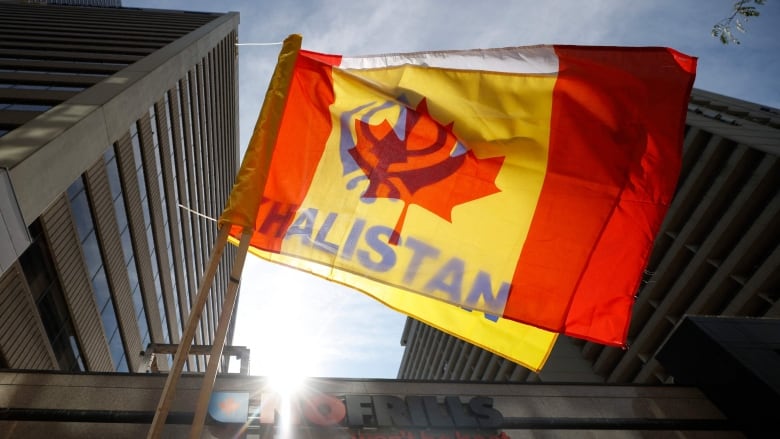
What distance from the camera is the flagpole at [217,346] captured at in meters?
3.89

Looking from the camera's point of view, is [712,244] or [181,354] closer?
[181,354]

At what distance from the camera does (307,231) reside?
19.9 feet

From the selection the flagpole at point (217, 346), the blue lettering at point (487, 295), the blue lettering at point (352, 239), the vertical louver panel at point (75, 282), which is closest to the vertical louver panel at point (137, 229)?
the vertical louver panel at point (75, 282)

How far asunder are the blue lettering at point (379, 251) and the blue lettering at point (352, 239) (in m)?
0.11

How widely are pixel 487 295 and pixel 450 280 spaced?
0.53 m

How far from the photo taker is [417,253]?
6.16 metres

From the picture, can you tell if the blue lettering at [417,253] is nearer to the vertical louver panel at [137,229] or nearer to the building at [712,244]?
the building at [712,244]

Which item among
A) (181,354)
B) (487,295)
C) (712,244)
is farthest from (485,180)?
(712,244)

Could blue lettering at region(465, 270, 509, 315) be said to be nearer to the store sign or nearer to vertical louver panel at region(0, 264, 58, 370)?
the store sign

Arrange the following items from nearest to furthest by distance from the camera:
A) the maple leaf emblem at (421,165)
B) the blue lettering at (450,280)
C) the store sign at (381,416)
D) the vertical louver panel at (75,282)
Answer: the blue lettering at (450,280), the maple leaf emblem at (421,165), the store sign at (381,416), the vertical louver panel at (75,282)

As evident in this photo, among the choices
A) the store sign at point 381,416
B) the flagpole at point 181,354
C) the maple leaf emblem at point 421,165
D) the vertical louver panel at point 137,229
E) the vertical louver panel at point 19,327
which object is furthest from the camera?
the vertical louver panel at point 137,229

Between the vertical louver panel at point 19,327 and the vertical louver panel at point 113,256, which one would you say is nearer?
the vertical louver panel at point 19,327

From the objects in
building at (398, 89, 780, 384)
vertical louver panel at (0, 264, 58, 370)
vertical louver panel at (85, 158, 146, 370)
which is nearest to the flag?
vertical louver panel at (0, 264, 58, 370)

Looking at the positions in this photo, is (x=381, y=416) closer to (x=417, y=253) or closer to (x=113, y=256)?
(x=417, y=253)
